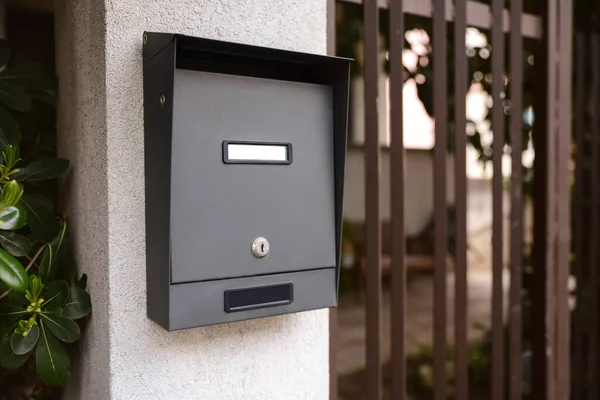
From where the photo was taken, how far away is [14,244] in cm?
129

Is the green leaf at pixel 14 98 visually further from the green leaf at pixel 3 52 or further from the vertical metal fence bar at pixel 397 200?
the vertical metal fence bar at pixel 397 200

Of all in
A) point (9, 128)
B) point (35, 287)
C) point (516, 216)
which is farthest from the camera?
point (516, 216)

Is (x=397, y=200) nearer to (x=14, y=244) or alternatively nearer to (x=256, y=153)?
(x=256, y=153)

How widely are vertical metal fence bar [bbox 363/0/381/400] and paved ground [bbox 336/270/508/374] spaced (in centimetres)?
245

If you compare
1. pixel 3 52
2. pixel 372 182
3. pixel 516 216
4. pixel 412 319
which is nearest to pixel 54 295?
pixel 3 52

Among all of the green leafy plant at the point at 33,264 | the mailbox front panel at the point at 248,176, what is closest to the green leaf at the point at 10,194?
the green leafy plant at the point at 33,264

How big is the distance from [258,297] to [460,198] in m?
1.05

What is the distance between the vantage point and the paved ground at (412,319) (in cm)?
501

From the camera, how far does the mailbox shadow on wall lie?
4.05ft

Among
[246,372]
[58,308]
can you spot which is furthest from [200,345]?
[58,308]

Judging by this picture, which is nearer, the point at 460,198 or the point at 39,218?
the point at 39,218

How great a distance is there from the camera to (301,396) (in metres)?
1.60

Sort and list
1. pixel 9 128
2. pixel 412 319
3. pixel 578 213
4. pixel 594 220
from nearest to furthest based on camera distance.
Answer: pixel 9 128 → pixel 594 220 → pixel 578 213 → pixel 412 319

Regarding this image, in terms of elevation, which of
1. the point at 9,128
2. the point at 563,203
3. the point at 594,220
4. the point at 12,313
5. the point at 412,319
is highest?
the point at 9,128
